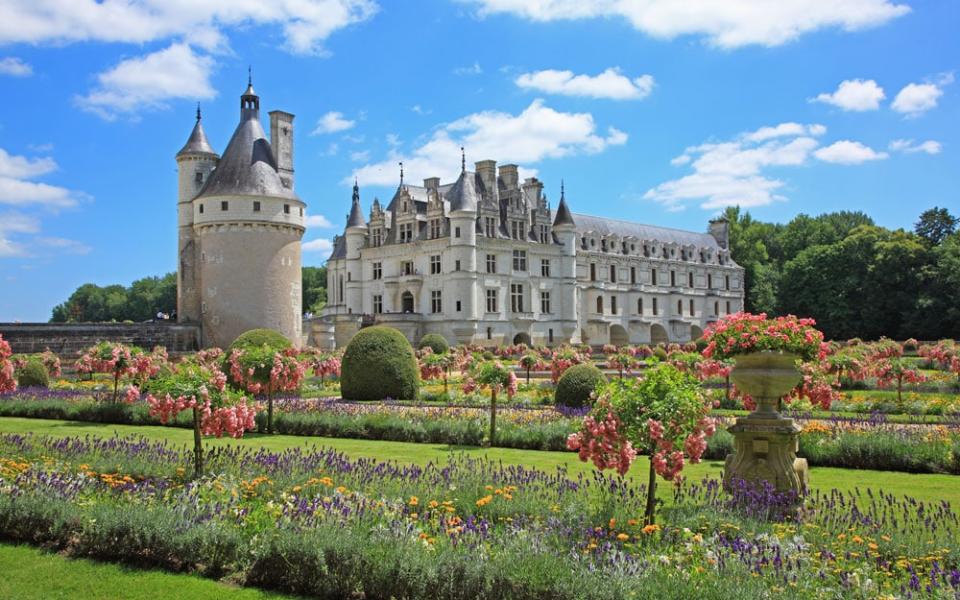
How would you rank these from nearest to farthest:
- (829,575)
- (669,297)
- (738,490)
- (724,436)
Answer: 1. (829,575)
2. (738,490)
3. (724,436)
4. (669,297)

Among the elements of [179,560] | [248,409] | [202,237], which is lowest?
[179,560]

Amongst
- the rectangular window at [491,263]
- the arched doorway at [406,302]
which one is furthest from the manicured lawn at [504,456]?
the arched doorway at [406,302]

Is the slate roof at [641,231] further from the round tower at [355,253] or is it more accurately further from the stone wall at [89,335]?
the stone wall at [89,335]

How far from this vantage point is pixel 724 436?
1290cm

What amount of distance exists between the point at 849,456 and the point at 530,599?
8.11m

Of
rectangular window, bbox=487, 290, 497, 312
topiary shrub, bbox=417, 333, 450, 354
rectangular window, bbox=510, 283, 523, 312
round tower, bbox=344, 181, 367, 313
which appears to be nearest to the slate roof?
rectangular window, bbox=510, 283, 523, 312

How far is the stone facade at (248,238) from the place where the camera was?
1495 inches

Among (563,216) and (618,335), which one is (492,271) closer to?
(563,216)

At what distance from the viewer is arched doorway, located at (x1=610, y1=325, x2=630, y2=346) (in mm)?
59812

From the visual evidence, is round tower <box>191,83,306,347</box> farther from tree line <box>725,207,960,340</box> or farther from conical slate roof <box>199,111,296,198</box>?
tree line <box>725,207,960,340</box>

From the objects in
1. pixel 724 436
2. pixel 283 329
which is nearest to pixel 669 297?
pixel 283 329

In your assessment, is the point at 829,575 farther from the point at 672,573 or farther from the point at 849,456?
the point at 849,456

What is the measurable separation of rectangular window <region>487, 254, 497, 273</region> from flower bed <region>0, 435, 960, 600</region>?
38829mm

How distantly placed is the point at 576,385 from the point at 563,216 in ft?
116
